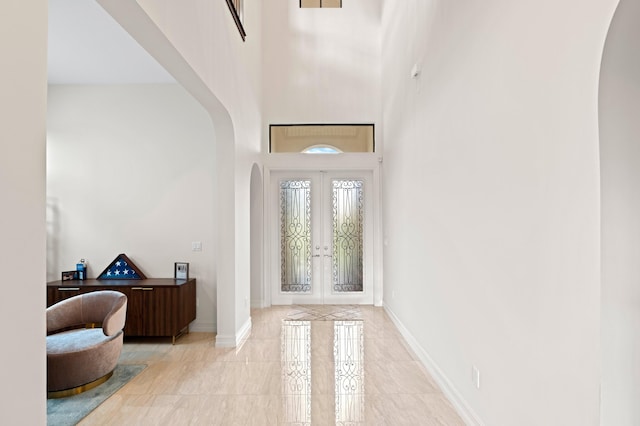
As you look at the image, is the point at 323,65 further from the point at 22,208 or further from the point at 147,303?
the point at 22,208

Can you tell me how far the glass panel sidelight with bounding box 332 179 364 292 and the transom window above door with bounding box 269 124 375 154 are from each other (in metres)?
0.65

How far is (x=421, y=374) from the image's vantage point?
3.87 metres

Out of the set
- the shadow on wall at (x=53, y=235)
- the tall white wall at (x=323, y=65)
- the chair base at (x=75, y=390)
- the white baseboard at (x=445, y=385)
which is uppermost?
the tall white wall at (x=323, y=65)

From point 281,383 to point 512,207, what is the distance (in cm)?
254

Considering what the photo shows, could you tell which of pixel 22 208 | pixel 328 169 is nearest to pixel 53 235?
pixel 328 169

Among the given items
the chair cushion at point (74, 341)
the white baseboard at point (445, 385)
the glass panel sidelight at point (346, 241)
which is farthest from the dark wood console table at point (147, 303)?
the glass panel sidelight at point (346, 241)

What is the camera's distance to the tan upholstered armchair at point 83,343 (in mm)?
3402

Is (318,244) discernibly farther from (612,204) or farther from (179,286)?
(612,204)

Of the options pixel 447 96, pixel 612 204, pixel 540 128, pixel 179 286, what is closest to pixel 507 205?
pixel 540 128

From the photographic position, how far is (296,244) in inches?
284

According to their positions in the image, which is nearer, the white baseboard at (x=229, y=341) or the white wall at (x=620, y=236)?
the white wall at (x=620, y=236)

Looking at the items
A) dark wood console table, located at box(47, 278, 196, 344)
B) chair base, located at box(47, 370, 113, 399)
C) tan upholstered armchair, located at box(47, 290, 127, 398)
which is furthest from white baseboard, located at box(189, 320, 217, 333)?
chair base, located at box(47, 370, 113, 399)

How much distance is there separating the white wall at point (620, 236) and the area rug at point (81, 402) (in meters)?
3.36

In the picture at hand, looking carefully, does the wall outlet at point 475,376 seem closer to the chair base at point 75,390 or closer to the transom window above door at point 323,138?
the chair base at point 75,390
